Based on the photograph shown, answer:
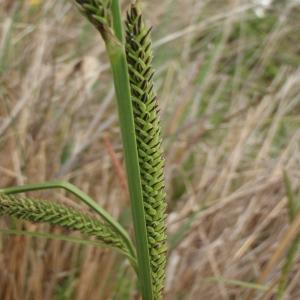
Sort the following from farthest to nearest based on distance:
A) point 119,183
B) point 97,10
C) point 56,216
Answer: point 119,183 < point 56,216 < point 97,10

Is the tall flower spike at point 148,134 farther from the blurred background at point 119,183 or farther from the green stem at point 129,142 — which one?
the blurred background at point 119,183

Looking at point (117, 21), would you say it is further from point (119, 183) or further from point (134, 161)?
point (119, 183)

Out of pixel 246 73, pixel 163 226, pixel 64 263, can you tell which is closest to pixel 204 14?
pixel 246 73

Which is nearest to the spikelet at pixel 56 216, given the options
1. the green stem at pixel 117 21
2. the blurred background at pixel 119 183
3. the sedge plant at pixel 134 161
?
the sedge plant at pixel 134 161

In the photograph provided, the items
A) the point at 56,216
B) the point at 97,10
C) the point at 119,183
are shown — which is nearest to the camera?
the point at 97,10

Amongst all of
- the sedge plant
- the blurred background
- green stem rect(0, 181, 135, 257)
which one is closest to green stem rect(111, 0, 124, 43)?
the sedge plant

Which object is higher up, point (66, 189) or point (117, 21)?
point (117, 21)

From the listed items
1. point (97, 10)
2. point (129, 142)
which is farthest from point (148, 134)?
point (97, 10)
